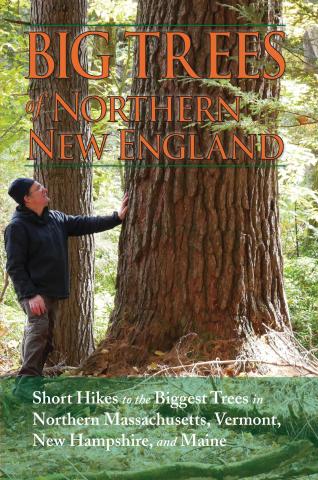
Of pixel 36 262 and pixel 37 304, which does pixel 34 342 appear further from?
pixel 36 262

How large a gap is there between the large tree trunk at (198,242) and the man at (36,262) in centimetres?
41

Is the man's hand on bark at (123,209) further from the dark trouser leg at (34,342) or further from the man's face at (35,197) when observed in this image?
the dark trouser leg at (34,342)

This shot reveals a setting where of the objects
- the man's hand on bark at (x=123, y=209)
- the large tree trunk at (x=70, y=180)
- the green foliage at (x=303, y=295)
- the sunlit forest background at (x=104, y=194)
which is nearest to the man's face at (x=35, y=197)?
the man's hand on bark at (x=123, y=209)

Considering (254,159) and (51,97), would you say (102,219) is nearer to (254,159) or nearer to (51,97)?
(254,159)

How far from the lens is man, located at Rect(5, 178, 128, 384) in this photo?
4715 millimetres

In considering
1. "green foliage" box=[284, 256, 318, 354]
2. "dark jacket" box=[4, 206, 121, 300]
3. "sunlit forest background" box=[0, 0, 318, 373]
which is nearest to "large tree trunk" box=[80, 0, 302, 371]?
"dark jacket" box=[4, 206, 121, 300]

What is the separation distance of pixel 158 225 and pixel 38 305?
3.39 ft

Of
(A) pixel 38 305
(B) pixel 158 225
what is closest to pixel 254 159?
(B) pixel 158 225

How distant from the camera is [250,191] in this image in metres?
4.65

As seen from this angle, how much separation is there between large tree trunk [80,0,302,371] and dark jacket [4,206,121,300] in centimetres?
48

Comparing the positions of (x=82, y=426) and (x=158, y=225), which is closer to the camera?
(x=82, y=426)

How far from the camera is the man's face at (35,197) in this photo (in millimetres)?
4801

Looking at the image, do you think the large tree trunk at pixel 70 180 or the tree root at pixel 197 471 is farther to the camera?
the large tree trunk at pixel 70 180

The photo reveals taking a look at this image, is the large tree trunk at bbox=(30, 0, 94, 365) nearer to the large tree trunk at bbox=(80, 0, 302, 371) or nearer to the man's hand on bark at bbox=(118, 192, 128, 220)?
the man's hand on bark at bbox=(118, 192, 128, 220)
